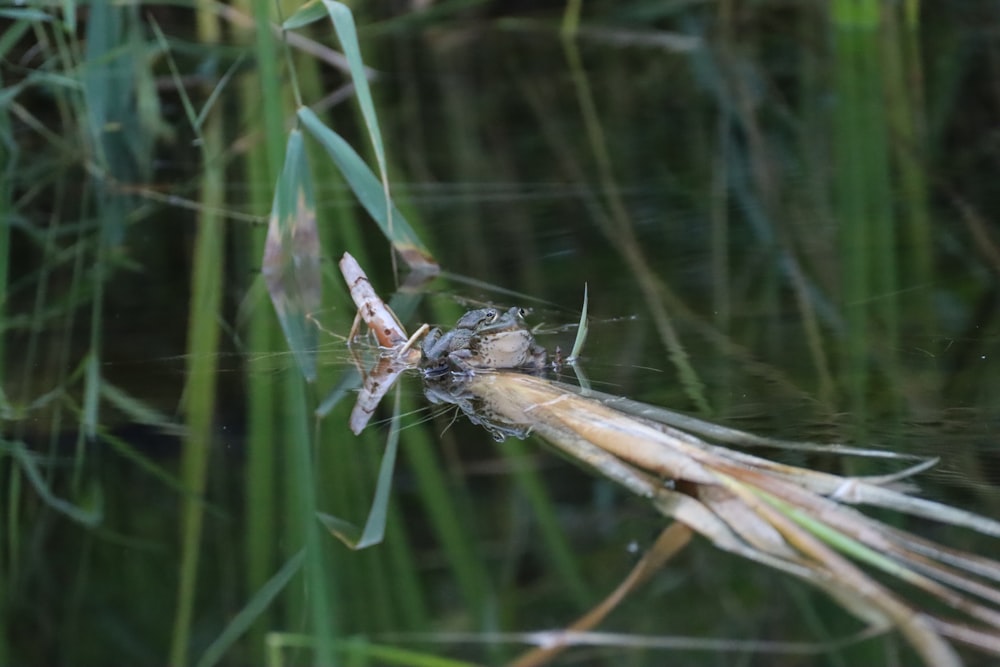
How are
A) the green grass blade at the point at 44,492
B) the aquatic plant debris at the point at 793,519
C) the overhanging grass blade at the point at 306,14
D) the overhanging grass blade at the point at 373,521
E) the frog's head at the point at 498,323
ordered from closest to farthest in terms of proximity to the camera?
the aquatic plant debris at the point at 793,519, the overhanging grass blade at the point at 373,521, the green grass blade at the point at 44,492, the frog's head at the point at 498,323, the overhanging grass blade at the point at 306,14

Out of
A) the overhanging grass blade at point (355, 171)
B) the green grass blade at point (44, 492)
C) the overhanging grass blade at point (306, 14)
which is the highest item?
the overhanging grass blade at point (306, 14)

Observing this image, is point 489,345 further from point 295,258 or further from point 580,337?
point 295,258

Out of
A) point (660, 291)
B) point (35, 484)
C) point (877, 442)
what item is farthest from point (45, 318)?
point (877, 442)

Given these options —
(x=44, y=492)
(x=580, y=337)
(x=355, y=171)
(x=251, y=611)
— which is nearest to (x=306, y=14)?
(x=355, y=171)

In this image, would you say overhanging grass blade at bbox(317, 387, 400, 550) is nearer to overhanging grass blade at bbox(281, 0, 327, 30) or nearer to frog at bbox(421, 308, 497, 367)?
frog at bbox(421, 308, 497, 367)

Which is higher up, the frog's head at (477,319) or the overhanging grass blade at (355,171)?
the overhanging grass blade at (355,171)

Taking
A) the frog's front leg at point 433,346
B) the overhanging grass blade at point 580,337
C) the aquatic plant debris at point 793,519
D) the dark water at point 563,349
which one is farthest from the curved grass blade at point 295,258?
the aquatic plant debris at point 793,519

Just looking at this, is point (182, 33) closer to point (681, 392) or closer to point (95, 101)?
point (95, 101)

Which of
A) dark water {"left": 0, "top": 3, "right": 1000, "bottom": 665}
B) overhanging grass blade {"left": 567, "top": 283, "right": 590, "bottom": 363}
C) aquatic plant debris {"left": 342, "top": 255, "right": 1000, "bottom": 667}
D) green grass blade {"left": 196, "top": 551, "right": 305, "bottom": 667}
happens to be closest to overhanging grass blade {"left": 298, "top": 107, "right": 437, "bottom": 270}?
dark water {"left": 0, "top": 3, "right": 1000, "bottom": 665}

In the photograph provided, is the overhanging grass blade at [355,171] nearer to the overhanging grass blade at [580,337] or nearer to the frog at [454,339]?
the frog at [454,339]
